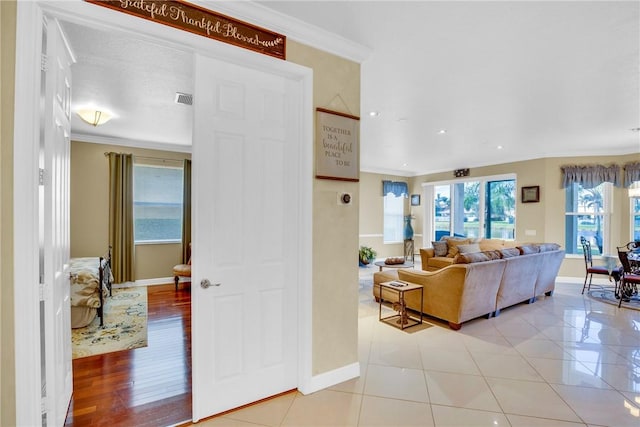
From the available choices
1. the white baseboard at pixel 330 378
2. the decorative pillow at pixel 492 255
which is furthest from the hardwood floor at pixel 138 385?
the decorative pillow at pixel 492 255

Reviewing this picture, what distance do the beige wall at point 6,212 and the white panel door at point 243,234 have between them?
834mm

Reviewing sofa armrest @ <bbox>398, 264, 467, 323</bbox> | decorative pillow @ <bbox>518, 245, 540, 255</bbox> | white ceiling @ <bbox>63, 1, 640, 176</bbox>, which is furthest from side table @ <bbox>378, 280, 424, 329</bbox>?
white ceiling @ <bbox>63, 1, 640, 176</bbox>

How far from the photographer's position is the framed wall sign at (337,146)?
2352mm

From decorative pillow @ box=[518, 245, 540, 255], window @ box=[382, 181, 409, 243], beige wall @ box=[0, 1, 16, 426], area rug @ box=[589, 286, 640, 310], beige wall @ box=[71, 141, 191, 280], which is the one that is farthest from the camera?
window @ box=[382, 181, 409, 243]

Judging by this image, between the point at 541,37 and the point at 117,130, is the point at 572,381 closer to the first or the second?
the point at 541,37

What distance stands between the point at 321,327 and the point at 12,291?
1.82m

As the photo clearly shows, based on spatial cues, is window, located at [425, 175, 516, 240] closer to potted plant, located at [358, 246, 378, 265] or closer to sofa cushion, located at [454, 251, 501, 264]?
potted plant, located at [358, 246, 378, 265]

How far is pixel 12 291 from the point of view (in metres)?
1.43

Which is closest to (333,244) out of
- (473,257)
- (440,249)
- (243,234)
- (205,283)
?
(243,234)

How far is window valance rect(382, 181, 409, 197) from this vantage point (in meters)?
8.97

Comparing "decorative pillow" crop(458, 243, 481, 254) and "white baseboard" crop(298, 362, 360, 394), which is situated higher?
"decorative pillow" crop(458, 243, 481, 254)

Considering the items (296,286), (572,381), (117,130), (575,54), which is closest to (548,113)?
(575,54)

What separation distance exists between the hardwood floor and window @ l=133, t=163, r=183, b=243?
2.79 meters

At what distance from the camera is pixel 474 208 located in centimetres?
804
